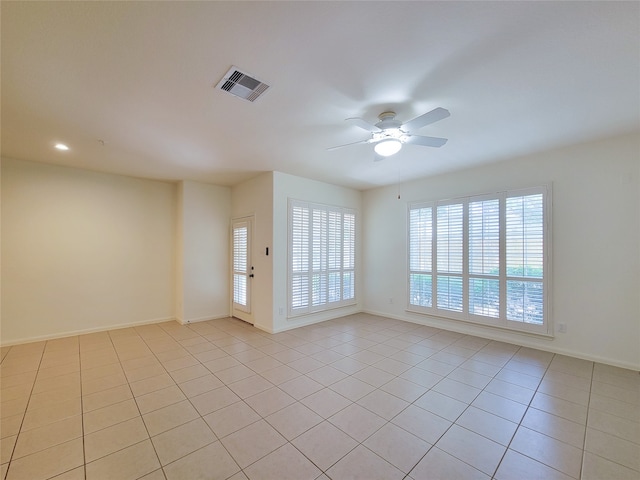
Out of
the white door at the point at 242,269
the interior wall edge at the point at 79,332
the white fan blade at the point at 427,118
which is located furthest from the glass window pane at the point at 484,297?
the interior wall edge at the point at 79,332

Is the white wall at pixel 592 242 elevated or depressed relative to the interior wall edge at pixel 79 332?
elevated

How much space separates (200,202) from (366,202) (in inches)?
135

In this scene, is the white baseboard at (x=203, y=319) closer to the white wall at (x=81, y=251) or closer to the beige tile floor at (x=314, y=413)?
the white wall at (x=81, y=251)

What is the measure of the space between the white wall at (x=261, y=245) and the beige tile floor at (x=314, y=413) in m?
0.94

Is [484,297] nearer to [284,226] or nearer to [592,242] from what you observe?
[592,242]

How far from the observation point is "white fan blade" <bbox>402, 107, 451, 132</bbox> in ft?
7.09

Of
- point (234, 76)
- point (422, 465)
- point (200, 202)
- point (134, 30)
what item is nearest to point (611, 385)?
point (422, 465)

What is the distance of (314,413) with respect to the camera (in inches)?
92.0

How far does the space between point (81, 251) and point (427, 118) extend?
5.44 meters

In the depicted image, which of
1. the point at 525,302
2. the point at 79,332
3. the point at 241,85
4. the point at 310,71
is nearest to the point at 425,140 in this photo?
the point at 310,71

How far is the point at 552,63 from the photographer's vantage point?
194 centimetres

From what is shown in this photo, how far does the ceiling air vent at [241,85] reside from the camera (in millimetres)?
2053

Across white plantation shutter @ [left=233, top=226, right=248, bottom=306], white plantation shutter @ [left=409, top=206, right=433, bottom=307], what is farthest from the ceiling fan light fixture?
white plantation shutter @ [left=233, top=226, right=248, bottom=306]

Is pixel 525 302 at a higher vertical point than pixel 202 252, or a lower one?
lower
